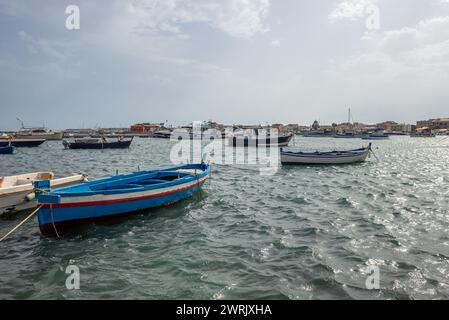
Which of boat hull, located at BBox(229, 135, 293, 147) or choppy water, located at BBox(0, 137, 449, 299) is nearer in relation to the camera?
choppy water, located at BBox(0, 137, 449, 299)

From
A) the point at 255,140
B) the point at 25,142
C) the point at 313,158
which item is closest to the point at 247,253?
the point at 313,158

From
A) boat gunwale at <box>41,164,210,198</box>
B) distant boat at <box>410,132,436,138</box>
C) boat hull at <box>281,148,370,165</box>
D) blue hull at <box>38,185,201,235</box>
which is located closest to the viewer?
blue hull at <box>38,185,201,235</box>

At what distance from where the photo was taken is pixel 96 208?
1217cm

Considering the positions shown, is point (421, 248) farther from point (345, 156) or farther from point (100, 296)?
point (345, 156)

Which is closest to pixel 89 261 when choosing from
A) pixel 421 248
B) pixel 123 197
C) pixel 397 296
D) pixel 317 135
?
pixel 123 197

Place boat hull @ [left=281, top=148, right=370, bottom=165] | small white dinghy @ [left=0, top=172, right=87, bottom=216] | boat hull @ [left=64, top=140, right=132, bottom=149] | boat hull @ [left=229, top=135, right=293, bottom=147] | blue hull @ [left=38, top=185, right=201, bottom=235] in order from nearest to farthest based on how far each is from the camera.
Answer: blue hull @ [left=38, top=185, right=201, bottom=235]
small white dinghy @ [left=0, top=172, right=87, bottom=216]
boat hull @ [left=281, top=148, right=370, bottom=165]
boat hull @ [left=64, top=140, right=132, bottom=149]
boat hull @ [left=229, top=135, right=293, bottom=147]

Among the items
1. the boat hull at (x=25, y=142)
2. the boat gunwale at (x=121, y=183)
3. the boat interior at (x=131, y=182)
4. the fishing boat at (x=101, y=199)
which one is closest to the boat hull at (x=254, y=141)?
the boat hull at (x=25, y=142)

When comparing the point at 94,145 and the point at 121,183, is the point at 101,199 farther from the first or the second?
the point at 94,145

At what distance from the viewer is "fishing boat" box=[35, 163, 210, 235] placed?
36.6 ft

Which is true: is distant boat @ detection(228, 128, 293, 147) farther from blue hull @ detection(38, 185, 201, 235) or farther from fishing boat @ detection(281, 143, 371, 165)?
blue hull @ detection(38, 185, 201, 235)

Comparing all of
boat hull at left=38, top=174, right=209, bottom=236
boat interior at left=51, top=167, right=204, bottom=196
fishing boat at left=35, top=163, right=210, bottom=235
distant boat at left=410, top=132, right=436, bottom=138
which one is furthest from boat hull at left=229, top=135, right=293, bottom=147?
distant boat at left=410, top=132, right=436, bottom=138

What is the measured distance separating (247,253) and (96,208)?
21.5 feet

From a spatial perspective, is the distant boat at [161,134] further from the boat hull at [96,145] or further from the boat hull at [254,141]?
the boat hull at [96,145]

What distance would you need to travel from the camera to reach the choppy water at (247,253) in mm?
7551
